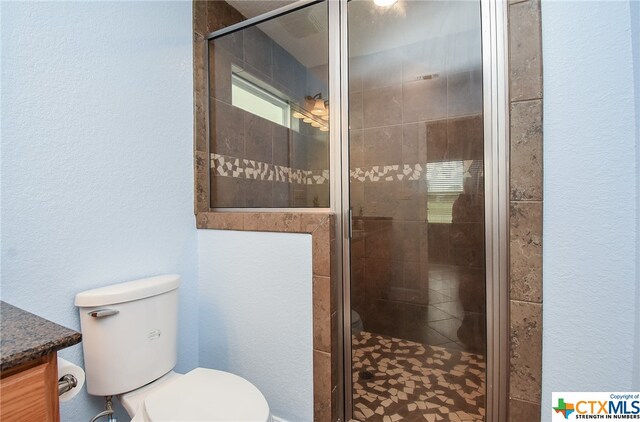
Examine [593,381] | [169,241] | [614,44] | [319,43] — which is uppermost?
[319,43]

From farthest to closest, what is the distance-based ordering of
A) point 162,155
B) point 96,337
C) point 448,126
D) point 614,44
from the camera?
1. point 162,155
2. point 448,126
3. point 96,337
4. point 614,44

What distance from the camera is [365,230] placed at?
131 centimetres

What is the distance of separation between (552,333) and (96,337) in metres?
1.59

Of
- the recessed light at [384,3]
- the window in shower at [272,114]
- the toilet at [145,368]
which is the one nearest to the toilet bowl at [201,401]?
the toilet at [145,368]

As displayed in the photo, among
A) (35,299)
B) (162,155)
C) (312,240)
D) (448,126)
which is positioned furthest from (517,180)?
(35,299)

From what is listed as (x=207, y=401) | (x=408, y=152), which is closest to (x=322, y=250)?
(x=408, y=152)

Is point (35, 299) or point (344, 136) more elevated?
point (344, 136)

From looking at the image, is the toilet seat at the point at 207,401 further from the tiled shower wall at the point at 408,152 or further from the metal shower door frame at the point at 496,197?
the metal shower door frame at the point at 496,197

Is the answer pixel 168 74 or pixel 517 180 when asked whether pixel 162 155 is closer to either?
pixel 168 74

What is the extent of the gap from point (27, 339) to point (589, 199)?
1.49 metres

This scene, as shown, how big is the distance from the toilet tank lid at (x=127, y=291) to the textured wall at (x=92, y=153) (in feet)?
0.23

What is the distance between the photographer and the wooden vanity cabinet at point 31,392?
0.52 meters

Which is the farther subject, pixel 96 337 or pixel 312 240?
pixel 312 240

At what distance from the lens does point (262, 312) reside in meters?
1.40
